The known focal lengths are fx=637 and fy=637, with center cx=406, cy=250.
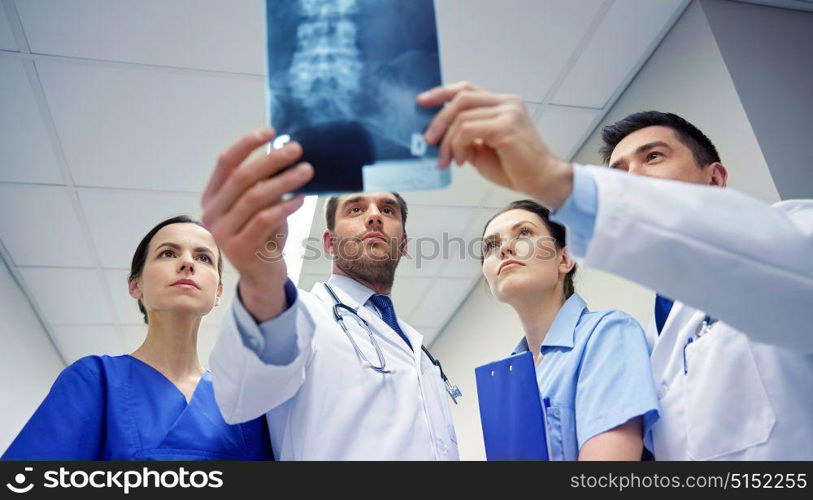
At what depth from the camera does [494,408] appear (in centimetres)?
127

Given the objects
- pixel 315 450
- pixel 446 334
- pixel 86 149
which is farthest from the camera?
pixel 446 334

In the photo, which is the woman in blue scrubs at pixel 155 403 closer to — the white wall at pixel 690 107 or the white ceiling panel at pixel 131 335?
the white wall at pixel 690 107

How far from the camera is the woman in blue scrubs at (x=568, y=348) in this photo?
1.22 m

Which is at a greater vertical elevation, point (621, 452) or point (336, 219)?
point (336, 219)

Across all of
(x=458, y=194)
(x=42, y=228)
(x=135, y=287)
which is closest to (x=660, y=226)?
(x=135, y=287)

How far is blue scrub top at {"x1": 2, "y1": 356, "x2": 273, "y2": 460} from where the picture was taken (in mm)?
1205

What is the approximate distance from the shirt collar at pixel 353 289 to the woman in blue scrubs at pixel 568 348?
39 centimetres

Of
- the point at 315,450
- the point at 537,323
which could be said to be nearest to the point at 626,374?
the point at 537,323

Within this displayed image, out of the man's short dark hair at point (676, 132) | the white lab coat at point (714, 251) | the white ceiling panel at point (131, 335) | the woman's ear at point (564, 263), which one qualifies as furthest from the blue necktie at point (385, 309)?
the white ceiling panel at point (131, 335)

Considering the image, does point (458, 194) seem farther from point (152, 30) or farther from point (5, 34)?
point (5, 34)

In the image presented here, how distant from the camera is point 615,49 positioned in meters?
2.34

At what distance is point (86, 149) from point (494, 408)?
205 centimetres

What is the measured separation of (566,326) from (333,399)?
2.15 feet
